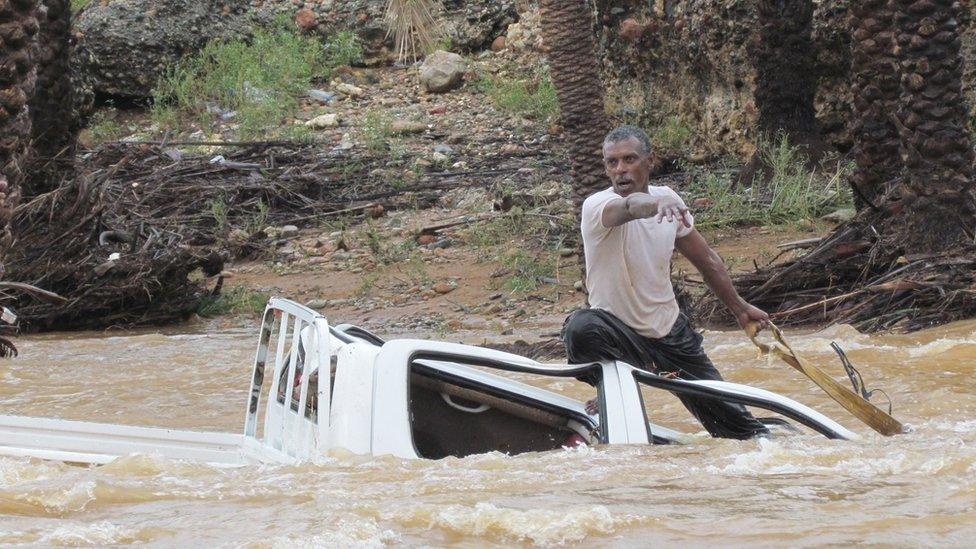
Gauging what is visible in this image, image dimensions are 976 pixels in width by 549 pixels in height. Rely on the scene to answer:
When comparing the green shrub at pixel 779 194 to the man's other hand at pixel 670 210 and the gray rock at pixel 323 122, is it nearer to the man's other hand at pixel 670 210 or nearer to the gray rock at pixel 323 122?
Answer: the gray rock at pixel 323 122

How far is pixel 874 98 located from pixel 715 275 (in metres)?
5.25

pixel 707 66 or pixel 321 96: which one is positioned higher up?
pixel 707 66

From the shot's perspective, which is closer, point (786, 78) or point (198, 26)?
point (786, 78)

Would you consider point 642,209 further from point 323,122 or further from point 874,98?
point 323,122

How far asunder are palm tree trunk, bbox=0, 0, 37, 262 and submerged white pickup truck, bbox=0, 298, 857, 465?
3.28m

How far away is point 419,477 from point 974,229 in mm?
6694

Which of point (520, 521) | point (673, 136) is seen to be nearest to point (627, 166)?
point (520, 521)

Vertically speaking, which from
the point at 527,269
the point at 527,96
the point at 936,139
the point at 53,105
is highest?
the point at 53,105

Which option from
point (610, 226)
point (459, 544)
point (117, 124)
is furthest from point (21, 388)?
point (117, 124)

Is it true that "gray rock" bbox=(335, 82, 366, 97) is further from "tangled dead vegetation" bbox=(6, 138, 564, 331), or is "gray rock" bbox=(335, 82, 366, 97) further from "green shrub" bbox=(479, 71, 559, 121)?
"tangled dead vegetation" bbox=(6, 138, 564, 331)

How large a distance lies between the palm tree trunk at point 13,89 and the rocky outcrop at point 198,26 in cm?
1112

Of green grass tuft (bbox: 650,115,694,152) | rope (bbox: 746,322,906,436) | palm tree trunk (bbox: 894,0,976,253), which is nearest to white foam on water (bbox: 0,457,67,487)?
rope (bbox: 746,322,906,436)

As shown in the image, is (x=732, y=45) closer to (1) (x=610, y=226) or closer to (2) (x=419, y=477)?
(1) (x=610, y=226)

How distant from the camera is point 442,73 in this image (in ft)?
63.6
